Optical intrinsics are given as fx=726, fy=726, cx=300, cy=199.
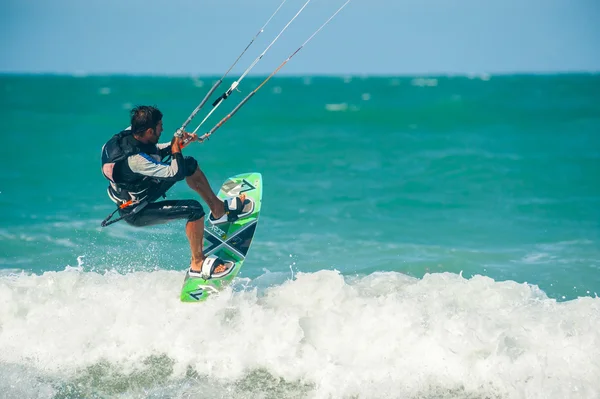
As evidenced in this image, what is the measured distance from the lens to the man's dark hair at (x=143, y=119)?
5.50 meters

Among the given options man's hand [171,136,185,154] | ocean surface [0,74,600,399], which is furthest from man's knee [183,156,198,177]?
ocean surface [0,74,600,399]

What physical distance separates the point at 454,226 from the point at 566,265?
2192 mm

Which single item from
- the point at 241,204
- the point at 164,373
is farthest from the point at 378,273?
the point at 164,373

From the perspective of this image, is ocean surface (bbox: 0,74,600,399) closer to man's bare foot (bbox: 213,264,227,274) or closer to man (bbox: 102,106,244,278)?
man's bare foot (bbox: 213,264,227,274)

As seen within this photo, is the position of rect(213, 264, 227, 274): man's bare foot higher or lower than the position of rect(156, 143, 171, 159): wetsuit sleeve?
Answer: lower

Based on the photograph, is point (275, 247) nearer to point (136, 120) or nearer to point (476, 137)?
point (136, 120)

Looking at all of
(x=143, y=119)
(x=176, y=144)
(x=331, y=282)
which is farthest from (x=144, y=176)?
(x=331, y=282)

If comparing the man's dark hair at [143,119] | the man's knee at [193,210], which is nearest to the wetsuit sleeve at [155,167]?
the man's dark hair at [143,119]

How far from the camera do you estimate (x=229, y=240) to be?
21.4 feet

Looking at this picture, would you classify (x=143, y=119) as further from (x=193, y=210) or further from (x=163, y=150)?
(x=193, y=210)

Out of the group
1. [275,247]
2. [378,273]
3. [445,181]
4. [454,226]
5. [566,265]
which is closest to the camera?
[378,273]

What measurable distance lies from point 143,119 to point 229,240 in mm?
1518

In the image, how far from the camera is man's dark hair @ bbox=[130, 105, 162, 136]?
550 centimetres

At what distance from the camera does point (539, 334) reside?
5520 millimetres
